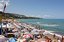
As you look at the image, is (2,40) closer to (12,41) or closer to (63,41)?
(12,41)

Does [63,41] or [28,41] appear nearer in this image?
[28,41]

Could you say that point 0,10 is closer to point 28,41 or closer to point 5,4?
point 5,4

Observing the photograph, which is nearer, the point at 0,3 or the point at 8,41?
the point at 0,3

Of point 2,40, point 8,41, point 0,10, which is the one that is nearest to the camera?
point 0,10

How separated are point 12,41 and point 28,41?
1390mm

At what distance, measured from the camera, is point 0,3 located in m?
2.06

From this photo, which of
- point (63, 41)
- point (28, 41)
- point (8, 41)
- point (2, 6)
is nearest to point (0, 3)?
point (2, 6)

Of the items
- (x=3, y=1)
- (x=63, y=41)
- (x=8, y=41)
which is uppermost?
(x=3, y=1)

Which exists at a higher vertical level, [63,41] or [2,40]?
[2,40]

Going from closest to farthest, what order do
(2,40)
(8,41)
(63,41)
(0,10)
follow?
(0,10) < (2,40) < (8,41) < (63,41)

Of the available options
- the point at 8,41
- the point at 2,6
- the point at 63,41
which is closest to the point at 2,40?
the point at 8,41

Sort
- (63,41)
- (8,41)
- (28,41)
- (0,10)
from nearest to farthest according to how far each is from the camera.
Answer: (0,10) < (8,41) < (28,41) < (63,41)

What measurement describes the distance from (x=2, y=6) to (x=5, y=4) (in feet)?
0.41

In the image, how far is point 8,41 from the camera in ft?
9.08
